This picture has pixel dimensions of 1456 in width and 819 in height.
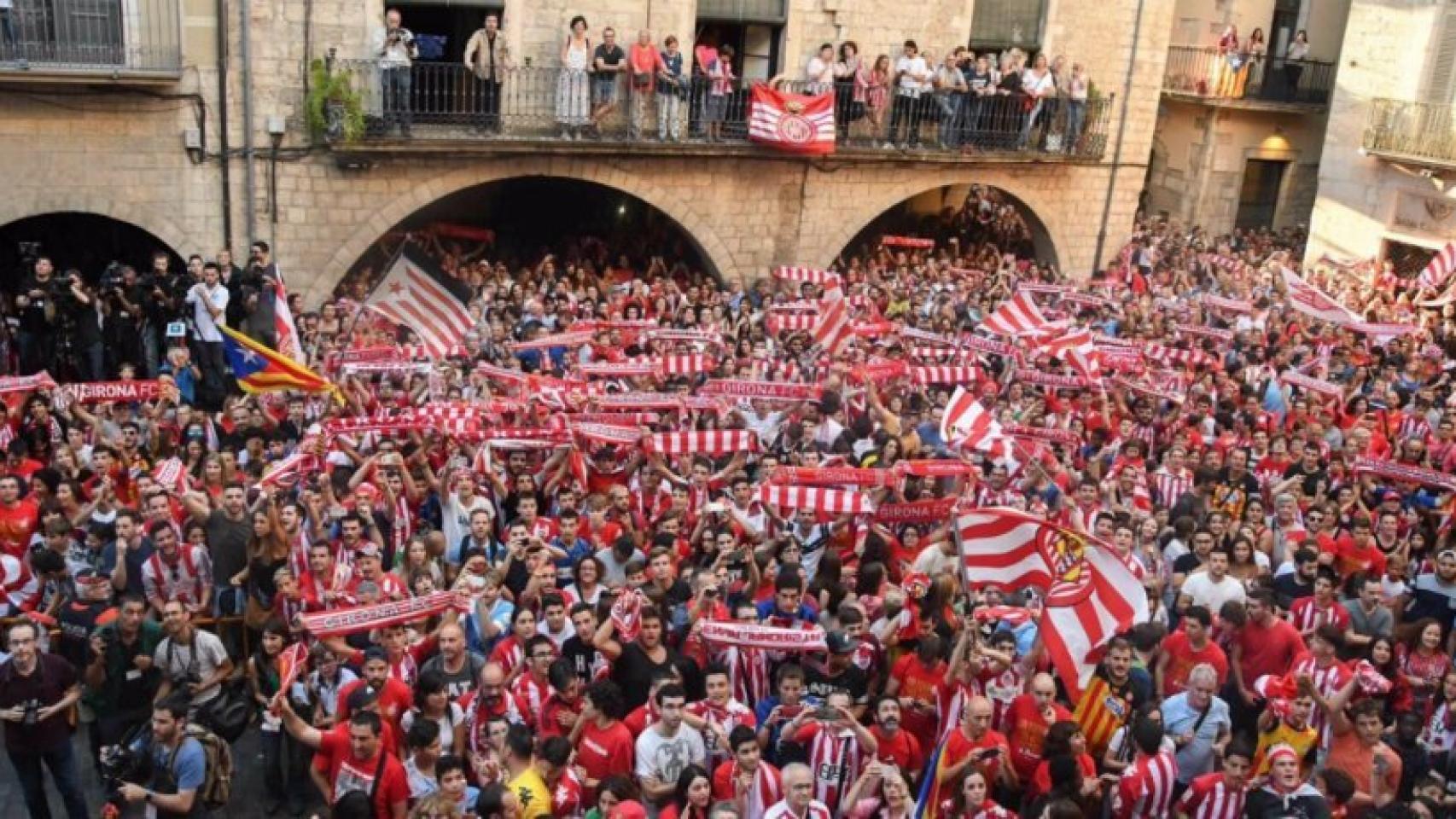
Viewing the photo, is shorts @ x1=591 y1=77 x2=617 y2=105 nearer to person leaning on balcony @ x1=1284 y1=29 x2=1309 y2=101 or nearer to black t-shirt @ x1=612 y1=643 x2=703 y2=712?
black t-shirt @ x1=612 y1=643 x2=703 y2=712

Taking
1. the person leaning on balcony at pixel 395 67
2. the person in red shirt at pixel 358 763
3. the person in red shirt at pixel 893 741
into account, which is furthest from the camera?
the person leaning on balcony at pixel 395 67

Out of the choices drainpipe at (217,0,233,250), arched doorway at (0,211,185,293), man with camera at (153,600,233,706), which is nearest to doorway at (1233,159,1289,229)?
drainpipe at (217,0,233,250)

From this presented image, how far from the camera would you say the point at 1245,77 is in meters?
27.1

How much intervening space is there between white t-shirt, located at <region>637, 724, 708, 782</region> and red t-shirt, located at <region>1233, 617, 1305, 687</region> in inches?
147

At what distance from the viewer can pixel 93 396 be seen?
1167 cm

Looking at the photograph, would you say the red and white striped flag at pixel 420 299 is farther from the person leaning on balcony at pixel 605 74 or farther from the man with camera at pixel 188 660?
the person leaning on balcony at pixel 605 74

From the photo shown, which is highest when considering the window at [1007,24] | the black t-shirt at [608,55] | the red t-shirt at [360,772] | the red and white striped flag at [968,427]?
the window at [1007,24]

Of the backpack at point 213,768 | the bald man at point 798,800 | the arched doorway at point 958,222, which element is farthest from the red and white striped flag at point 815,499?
the arched doorway at point 958,222

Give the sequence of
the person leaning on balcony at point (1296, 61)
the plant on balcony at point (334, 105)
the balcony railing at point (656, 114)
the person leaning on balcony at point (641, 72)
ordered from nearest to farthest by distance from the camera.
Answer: the plant on balcony at point (334, 105)
the balcony railing at point (656, 114)
the person leaning on balcony at point (641, 72)
the person leaning on balcony at point (1296, 61)

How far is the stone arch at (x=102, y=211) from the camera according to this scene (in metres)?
16.3

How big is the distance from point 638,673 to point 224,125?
38.1ft

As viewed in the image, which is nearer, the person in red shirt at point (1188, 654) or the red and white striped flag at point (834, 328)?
the person in red shirt at point (1188, 654)

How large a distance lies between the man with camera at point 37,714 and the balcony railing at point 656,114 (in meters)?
10.8

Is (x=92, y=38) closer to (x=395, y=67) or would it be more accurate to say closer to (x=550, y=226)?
(x=395, y=67)
